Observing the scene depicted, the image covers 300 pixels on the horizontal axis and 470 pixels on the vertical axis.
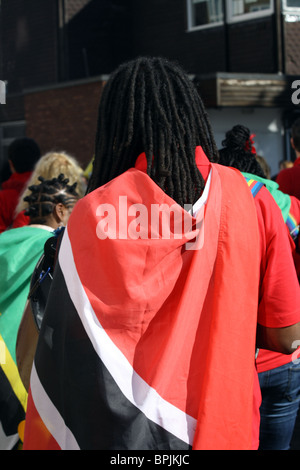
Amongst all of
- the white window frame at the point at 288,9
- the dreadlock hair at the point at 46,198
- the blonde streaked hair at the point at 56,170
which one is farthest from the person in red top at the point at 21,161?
the white window frame at the point at 288,9

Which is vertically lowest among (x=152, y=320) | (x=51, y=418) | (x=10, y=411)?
(x=10, y=411)

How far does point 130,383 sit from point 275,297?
19.3 inches

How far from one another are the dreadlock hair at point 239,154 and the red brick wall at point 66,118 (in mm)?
9184

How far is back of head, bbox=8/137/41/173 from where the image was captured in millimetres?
5012

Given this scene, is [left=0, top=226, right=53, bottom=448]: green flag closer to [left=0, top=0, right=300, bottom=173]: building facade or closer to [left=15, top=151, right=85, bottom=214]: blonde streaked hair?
[left=15, top=151, right=85, bottom=214]: blonde streaked hair

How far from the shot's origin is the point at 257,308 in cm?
178

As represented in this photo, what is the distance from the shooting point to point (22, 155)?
16.5 ft

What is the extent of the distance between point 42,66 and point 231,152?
42.4 feet

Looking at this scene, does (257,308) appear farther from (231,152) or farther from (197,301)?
(231,152)

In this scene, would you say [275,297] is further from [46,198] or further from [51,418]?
[46,198]

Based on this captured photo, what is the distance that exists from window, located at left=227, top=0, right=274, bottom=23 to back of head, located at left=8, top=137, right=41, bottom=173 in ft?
30.8

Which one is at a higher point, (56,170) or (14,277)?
(56,170)

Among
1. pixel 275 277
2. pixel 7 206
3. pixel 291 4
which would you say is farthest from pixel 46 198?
pixel 291 4

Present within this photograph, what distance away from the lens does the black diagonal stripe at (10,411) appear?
2.69 meters
